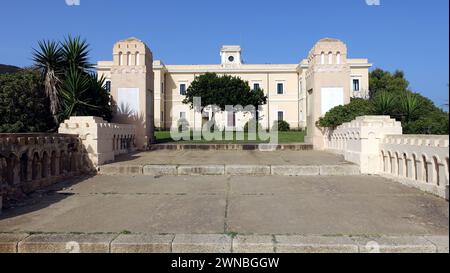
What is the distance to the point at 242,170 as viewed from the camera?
8.12 m

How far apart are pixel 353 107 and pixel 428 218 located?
8.08m

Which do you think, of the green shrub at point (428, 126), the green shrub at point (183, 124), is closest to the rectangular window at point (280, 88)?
the green shrub at point (183, 124)

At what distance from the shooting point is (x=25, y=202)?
5.32 m

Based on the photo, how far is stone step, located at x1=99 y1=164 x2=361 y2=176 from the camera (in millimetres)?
8031

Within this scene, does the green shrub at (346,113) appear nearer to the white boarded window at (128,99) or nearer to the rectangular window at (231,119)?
the white boarded window at (128,99)

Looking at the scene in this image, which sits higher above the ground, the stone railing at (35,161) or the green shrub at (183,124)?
the green shrub at (183,124)

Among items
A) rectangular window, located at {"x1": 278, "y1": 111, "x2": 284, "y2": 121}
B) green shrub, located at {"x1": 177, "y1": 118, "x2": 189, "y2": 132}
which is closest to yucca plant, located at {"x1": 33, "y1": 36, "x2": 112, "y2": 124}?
green shrub, located at {"x1": 177, "y1": 118, "x2": 189, "y2": 132}

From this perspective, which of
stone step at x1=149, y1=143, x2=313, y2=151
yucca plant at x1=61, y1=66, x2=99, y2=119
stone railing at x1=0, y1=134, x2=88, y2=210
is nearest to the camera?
stone railing at x1=0, y1=134, x2=88, y2=210

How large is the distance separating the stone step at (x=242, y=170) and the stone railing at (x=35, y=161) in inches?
32.8

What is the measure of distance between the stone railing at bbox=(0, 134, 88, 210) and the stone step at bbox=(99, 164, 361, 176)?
0.83m

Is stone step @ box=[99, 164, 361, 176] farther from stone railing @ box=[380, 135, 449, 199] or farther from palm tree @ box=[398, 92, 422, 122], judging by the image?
palm tree @ box=[398, 92, 422, 122]

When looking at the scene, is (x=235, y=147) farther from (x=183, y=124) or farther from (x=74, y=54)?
(x=183, y=124)

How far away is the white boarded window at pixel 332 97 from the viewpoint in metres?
13.0

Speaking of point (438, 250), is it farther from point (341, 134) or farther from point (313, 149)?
point (313, 149)
